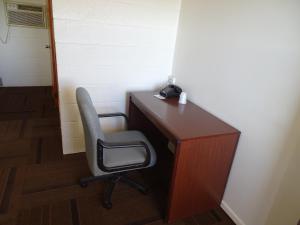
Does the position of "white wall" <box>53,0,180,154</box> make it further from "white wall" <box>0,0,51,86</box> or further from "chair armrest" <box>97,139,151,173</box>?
"white wall" <box>0,0,51,86</box>

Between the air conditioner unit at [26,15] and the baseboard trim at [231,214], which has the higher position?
the air conditioner unit at [26,15]

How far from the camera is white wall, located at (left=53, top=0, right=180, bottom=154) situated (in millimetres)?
1918

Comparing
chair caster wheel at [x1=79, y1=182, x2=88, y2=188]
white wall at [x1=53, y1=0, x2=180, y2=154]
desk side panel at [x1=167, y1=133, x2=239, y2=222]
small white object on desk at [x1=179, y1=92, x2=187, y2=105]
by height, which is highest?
white wall at [x1=53, y1=0, x2=180, y2=154]

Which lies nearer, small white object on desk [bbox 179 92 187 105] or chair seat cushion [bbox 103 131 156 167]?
chair seat cushion [bbox 103 131 156 167]

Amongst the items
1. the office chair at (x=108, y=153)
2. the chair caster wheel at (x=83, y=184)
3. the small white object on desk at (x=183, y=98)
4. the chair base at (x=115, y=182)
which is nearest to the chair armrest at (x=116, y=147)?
the office chair at (x=108, y=153)

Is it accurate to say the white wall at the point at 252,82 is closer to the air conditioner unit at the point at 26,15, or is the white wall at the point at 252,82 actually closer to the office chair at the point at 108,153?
the office chair at the point at 108,153

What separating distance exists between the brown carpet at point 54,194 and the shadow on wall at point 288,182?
490mm

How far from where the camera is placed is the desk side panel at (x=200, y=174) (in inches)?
55.2

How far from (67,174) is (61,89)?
834 millimetres

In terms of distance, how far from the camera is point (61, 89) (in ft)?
6.81

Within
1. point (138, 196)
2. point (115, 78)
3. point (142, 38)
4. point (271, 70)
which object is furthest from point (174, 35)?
point (138, 196)

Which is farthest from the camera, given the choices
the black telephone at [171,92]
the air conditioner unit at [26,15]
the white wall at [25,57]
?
the white wall at [25,57]

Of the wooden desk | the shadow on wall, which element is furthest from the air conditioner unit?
the shadow on wall

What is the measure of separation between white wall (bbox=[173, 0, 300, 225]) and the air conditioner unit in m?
3.53
